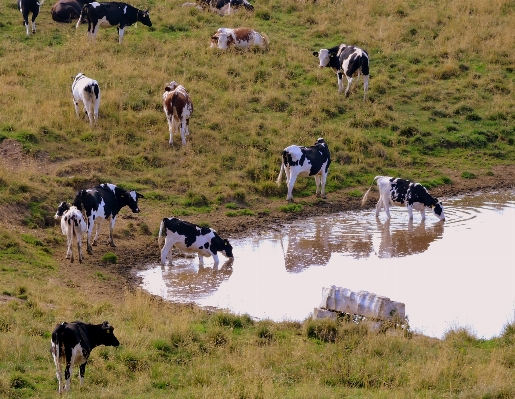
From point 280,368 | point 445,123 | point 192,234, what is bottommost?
point 280,368

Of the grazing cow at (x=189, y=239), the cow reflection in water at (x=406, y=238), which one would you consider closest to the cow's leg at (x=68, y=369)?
the grazing cow at (x=189, y=239)

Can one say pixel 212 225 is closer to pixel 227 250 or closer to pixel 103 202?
pixel 227 250

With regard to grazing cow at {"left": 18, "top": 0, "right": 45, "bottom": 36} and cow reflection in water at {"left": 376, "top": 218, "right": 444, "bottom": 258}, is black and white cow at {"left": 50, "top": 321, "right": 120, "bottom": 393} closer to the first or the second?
cow reflection in water at {"left": 376, "top": 218, "right": 444, "bottom": 258}

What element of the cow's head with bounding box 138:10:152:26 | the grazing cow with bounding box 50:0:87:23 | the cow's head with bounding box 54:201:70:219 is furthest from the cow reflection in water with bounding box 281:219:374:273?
the grazing cow with bounding box 50:0:87:23

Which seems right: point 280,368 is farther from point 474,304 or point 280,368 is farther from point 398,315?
point 474,304

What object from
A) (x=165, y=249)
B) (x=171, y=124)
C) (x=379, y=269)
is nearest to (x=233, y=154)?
(x=171, y=124)

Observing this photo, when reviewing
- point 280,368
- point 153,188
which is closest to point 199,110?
point 153,188

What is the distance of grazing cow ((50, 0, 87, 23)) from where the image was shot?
99.9 ft

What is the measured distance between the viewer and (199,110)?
24.4 m

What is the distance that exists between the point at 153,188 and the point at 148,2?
14109 millimetres

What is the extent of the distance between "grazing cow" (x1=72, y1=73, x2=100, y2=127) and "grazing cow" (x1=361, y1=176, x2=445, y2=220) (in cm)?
706

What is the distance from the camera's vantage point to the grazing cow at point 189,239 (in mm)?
17031

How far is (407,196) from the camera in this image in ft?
67.5

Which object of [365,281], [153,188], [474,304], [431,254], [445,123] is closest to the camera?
[474,304]
